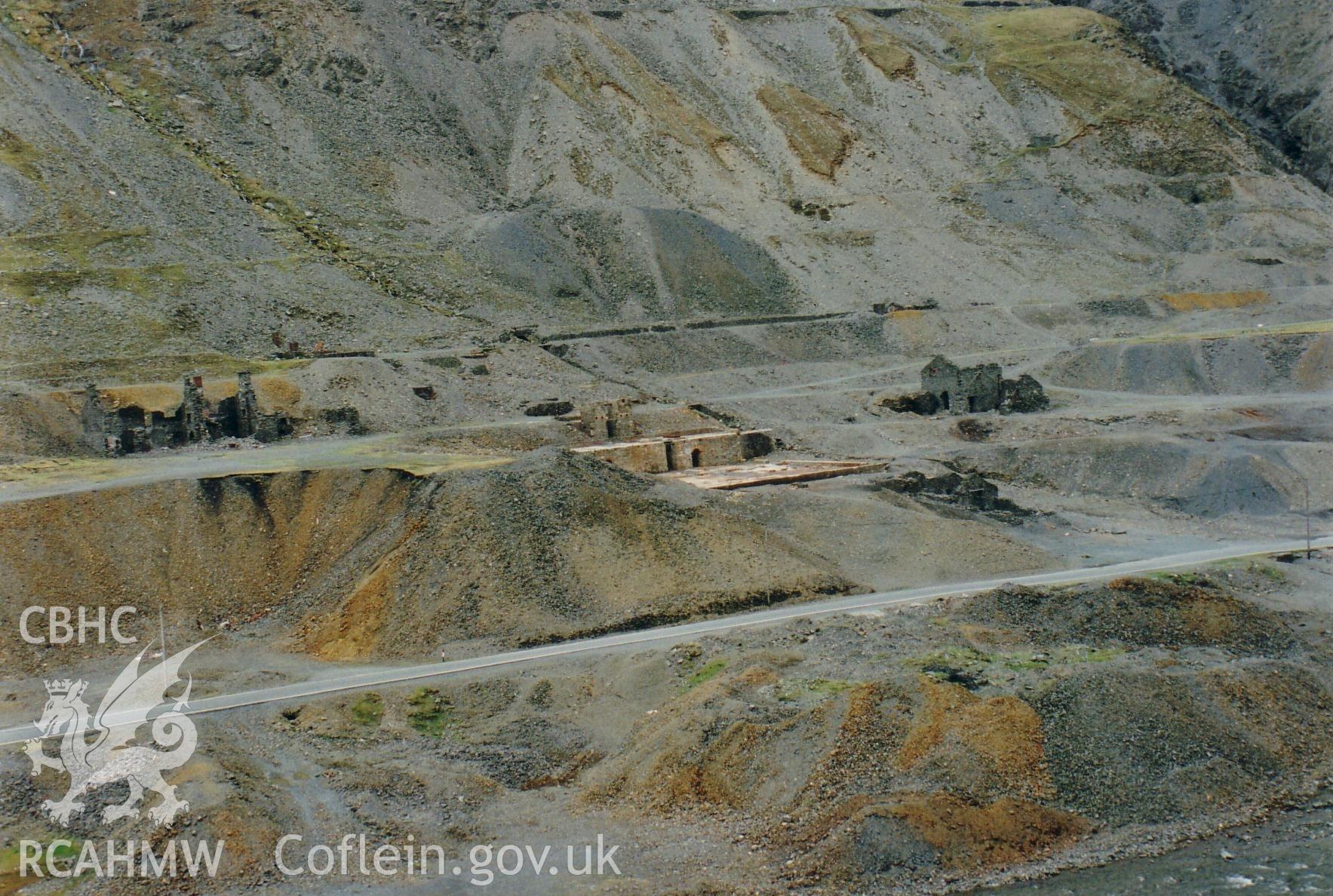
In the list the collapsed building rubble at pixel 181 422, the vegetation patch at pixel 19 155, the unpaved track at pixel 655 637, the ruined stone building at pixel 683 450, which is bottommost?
the unpaved track at pixel 655 637

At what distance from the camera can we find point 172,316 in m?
66.4

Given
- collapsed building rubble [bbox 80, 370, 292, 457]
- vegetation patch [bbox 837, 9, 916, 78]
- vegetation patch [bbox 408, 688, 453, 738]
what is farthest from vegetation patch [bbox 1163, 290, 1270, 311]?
vegetation patch [bbox 408, 688, 453, 738]

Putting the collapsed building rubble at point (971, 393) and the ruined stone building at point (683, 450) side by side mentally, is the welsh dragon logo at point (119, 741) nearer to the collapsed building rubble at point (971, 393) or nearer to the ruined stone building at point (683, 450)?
the ruined stone building at point (683, 450)

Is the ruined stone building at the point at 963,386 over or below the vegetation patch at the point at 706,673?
over

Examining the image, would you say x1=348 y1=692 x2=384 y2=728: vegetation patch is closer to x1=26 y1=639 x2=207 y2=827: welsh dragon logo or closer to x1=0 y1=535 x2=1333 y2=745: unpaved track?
x1=0 y1=535 x2=1333 y2=745: unpaved track

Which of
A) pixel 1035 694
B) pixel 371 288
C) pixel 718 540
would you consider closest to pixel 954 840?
pixel 1035 694

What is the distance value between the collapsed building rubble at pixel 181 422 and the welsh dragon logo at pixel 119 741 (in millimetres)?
19302

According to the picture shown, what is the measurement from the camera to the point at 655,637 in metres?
35.0

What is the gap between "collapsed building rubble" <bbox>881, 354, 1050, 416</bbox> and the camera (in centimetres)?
6506

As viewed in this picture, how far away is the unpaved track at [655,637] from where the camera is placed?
32000mm

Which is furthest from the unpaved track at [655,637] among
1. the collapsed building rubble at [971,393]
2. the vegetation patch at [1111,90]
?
the vegetation patch at [1111,90]

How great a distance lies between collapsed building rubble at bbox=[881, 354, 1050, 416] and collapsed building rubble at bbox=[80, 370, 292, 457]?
26828mm

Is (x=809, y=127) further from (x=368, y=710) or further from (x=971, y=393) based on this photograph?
(x=368, y=710)

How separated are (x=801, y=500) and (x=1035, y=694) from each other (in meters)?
16.5
